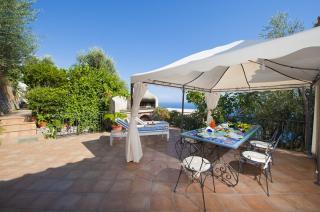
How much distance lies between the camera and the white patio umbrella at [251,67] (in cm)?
184

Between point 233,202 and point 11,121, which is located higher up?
point 11,121

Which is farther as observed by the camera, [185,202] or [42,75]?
[42,75]

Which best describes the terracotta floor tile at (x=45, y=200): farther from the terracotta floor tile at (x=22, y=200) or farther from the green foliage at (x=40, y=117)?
the green foliage at (x=40, y=117)

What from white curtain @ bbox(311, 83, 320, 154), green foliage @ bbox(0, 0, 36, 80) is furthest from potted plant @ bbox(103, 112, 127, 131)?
white curtain @ bbox(311, 83, 320, 154)

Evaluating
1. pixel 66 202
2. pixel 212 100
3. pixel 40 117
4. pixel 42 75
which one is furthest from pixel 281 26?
pixel 42 75

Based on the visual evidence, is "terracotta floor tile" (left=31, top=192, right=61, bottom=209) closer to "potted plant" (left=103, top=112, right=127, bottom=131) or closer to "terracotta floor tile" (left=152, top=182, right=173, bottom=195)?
"terracotta floor tile" (left=152, top=182, right=173, bottom=195)

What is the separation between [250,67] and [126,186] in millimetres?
4234

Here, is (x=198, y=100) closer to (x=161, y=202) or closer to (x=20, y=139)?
(x=161, y=202)

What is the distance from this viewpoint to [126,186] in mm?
2883

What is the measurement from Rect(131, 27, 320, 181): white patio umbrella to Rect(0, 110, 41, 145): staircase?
4704 millimetres

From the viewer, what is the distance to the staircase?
557 cm

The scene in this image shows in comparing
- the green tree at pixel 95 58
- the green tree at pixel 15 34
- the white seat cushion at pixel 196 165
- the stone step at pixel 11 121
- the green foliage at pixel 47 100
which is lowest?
the white seat cushion at pixel 196 165

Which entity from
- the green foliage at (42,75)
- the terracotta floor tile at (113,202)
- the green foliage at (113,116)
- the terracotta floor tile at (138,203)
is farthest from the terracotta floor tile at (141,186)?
the green foliage at (42,75)

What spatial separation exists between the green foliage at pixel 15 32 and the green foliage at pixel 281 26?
375 inches
